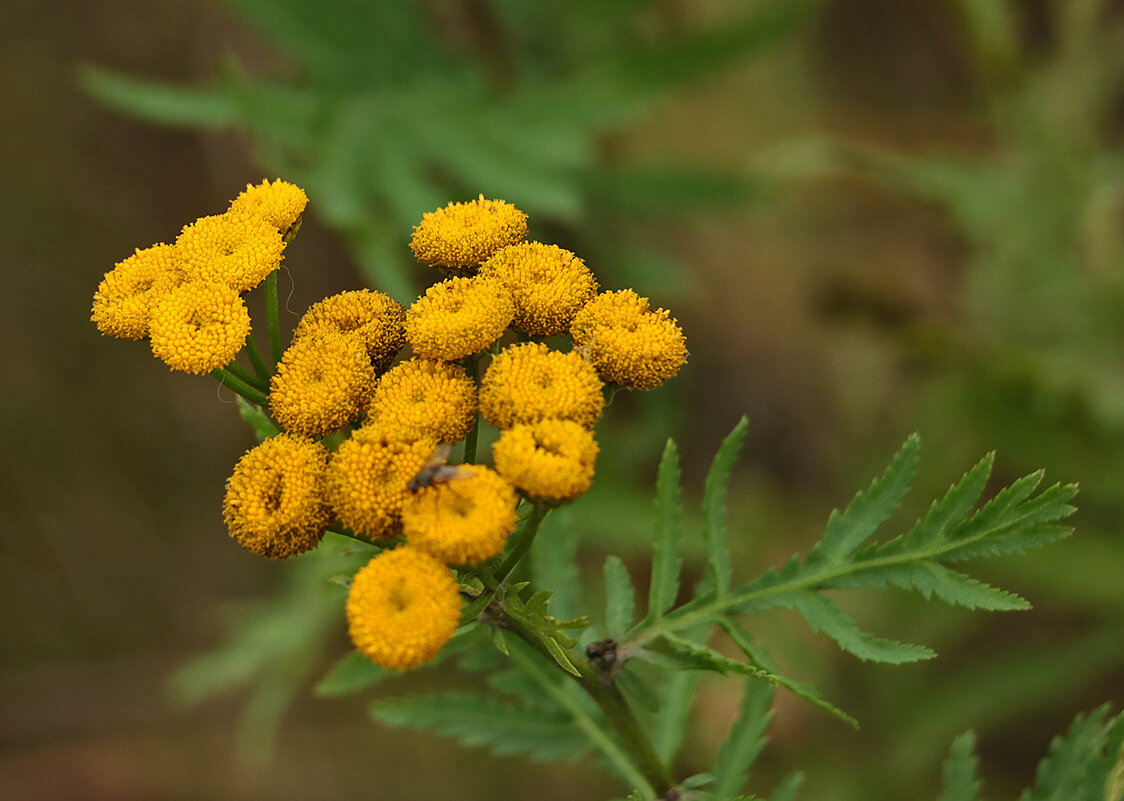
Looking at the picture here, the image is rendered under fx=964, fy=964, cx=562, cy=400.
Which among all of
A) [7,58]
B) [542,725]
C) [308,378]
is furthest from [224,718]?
[308,378]

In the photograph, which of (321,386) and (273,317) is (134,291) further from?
(321,386)

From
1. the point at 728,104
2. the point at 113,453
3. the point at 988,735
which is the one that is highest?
the point at 113,453

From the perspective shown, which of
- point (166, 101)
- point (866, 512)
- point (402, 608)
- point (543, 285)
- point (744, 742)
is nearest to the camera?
point (402, 608)

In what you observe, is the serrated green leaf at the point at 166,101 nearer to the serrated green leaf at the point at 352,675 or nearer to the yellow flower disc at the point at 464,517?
the serrated green leaf at the point at 352,675

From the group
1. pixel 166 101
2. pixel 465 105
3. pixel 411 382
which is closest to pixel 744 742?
pixel 411 382

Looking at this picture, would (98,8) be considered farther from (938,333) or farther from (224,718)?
(938,333)
